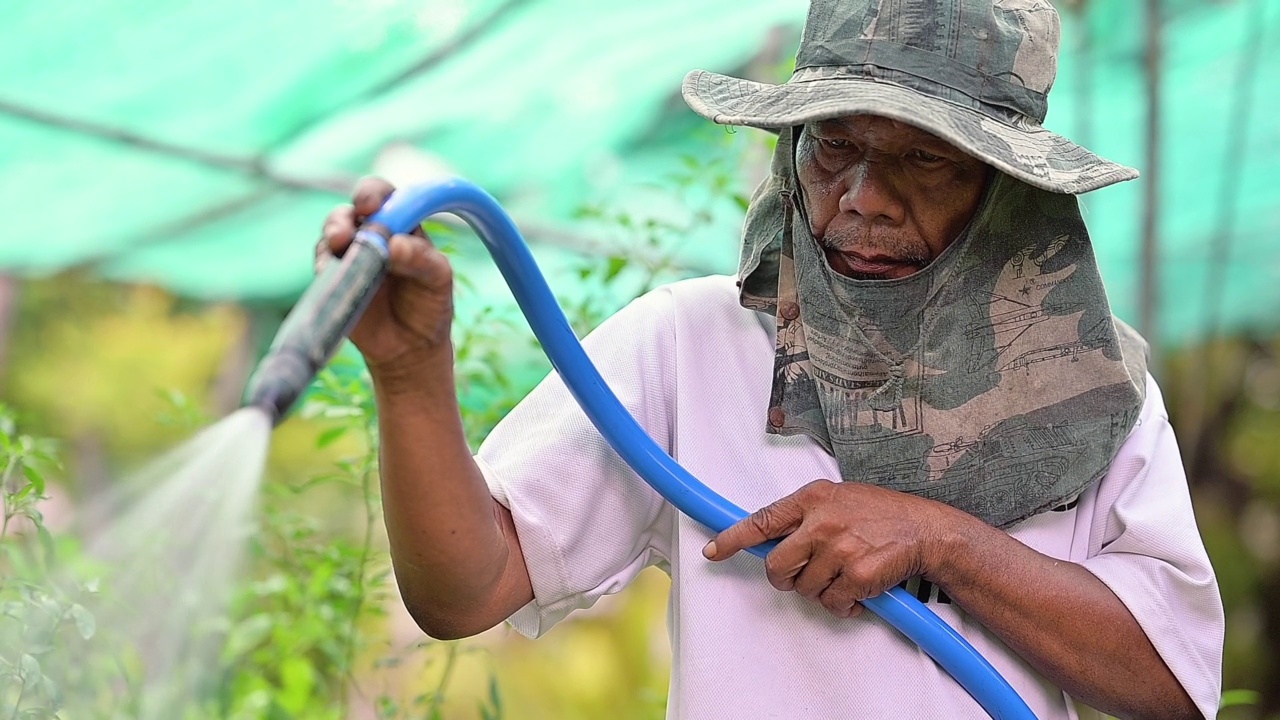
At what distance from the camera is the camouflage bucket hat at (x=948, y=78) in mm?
1384

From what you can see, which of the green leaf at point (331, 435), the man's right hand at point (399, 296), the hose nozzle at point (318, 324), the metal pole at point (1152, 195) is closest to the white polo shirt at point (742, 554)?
the man's right hand at point (399, 296)

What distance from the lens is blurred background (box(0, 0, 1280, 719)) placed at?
299 cm

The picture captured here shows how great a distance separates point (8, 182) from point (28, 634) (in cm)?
175

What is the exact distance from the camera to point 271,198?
323 centimetres

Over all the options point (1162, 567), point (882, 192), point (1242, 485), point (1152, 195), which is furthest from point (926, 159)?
point (1242, 485)

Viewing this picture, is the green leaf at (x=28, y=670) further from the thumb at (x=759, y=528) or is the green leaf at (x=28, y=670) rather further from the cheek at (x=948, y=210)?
the cheek at (x=948, y=210)

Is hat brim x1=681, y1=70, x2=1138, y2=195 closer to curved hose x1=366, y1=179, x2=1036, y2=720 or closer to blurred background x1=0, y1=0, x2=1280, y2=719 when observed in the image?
curved hose x1=366, y1=179, x2=1036, y2=720

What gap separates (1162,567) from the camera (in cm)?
150

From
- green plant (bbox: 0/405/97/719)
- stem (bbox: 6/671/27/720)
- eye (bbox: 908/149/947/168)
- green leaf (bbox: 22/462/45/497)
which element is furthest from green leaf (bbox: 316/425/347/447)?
eye (bbox: 908/149/947/168)

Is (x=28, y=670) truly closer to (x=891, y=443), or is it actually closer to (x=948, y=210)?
(x=891, y=443)

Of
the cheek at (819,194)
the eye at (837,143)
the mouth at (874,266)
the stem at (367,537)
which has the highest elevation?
the eye at (837,143)

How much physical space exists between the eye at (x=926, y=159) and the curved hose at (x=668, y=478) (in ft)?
1.35

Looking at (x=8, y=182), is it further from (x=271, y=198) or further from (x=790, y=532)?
(x=790, y=532)

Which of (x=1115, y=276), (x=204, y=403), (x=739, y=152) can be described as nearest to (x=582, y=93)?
(x=739, y=152)
